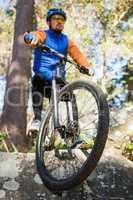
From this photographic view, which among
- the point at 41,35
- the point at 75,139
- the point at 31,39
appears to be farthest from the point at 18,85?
the point at 75,139

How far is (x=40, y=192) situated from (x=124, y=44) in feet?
55.6

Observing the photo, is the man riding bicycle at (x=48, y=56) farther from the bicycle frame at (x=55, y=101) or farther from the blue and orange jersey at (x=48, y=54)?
the bicycle frame at (x=55, y=101)

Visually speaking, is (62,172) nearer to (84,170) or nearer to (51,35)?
(84,170)

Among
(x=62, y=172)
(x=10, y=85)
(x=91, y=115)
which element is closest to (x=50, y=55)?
(x=91, y=115)

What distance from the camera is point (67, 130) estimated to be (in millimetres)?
4461

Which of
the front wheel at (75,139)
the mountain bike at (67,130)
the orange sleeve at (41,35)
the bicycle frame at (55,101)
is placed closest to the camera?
the front wheel at (75,139)

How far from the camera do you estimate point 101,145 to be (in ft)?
12.6

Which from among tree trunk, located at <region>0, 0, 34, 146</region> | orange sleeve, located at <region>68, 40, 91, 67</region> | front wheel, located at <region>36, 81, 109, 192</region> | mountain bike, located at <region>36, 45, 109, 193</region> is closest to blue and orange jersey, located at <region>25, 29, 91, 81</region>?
orange sleeve, located at <region>68, 40, 91, 67</region>

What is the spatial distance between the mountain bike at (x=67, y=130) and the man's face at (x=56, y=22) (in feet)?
1.35

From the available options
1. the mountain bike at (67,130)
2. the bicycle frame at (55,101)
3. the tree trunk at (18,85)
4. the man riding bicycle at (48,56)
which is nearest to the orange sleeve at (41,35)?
the man riding bicycle at (48,56)

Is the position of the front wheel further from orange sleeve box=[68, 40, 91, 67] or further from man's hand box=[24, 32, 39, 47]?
orange sleeve box=[68, 40, 91, 67]

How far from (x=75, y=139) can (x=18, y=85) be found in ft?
19.4

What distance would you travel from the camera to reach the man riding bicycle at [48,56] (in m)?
5.19

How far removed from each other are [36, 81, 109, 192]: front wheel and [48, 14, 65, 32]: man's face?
3.10 ft
